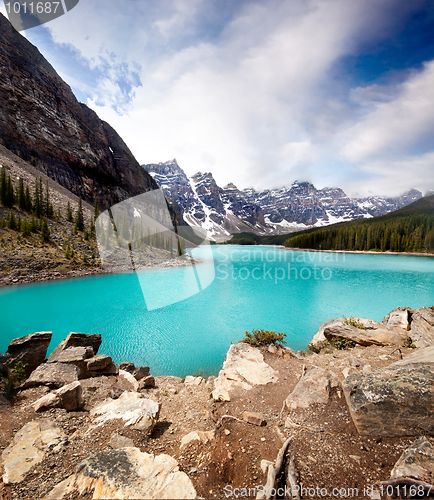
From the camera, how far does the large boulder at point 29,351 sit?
6.09 metres

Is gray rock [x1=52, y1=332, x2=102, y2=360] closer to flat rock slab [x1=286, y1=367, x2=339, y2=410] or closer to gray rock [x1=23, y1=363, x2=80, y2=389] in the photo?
gray rock [x1=23, y1=363, x2=80, y2=389]

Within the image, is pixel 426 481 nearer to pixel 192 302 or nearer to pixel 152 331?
pixel 152 331

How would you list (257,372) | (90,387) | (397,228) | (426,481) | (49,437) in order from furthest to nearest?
A: (397,228) < (257,372) < (90,387) < (49,437) < (426,481)

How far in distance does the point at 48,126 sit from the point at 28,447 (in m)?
82.6

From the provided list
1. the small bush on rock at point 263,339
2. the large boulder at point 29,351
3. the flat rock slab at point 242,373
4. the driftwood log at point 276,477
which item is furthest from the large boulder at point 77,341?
the driftwood log at point 276,477

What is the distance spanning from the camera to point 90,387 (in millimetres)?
5836

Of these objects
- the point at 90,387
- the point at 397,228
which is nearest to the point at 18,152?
the point at 90,387

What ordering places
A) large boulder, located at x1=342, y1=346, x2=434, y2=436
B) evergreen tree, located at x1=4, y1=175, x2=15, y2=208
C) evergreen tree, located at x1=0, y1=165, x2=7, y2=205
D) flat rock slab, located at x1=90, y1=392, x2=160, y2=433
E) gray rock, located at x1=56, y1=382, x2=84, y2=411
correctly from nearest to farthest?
large boulder, located at x1=342, y1=346, x2=434, y2=436 → flat rock slab, located at x1=90, y1=392, x2=160, y2=433 → gray rock, located at x1=56, y1=382, x2=84, y2=411 → evergreen tree, located at x1=0, y1=165, x2=7, y2=205 → evergreen tree, located at x1=4, y1=175, x2=15, y2=208

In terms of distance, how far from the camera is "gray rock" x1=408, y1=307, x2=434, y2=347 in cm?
725

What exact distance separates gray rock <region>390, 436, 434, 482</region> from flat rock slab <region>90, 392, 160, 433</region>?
401 cm

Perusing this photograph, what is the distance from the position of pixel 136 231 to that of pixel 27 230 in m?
33.7

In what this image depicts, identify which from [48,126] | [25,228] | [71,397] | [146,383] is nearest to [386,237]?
[146,383]

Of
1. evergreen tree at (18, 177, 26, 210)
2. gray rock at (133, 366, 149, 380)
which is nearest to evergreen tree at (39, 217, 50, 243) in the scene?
evergreen tree at (18, 177, 26, 210)

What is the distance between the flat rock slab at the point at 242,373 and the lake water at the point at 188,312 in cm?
301
